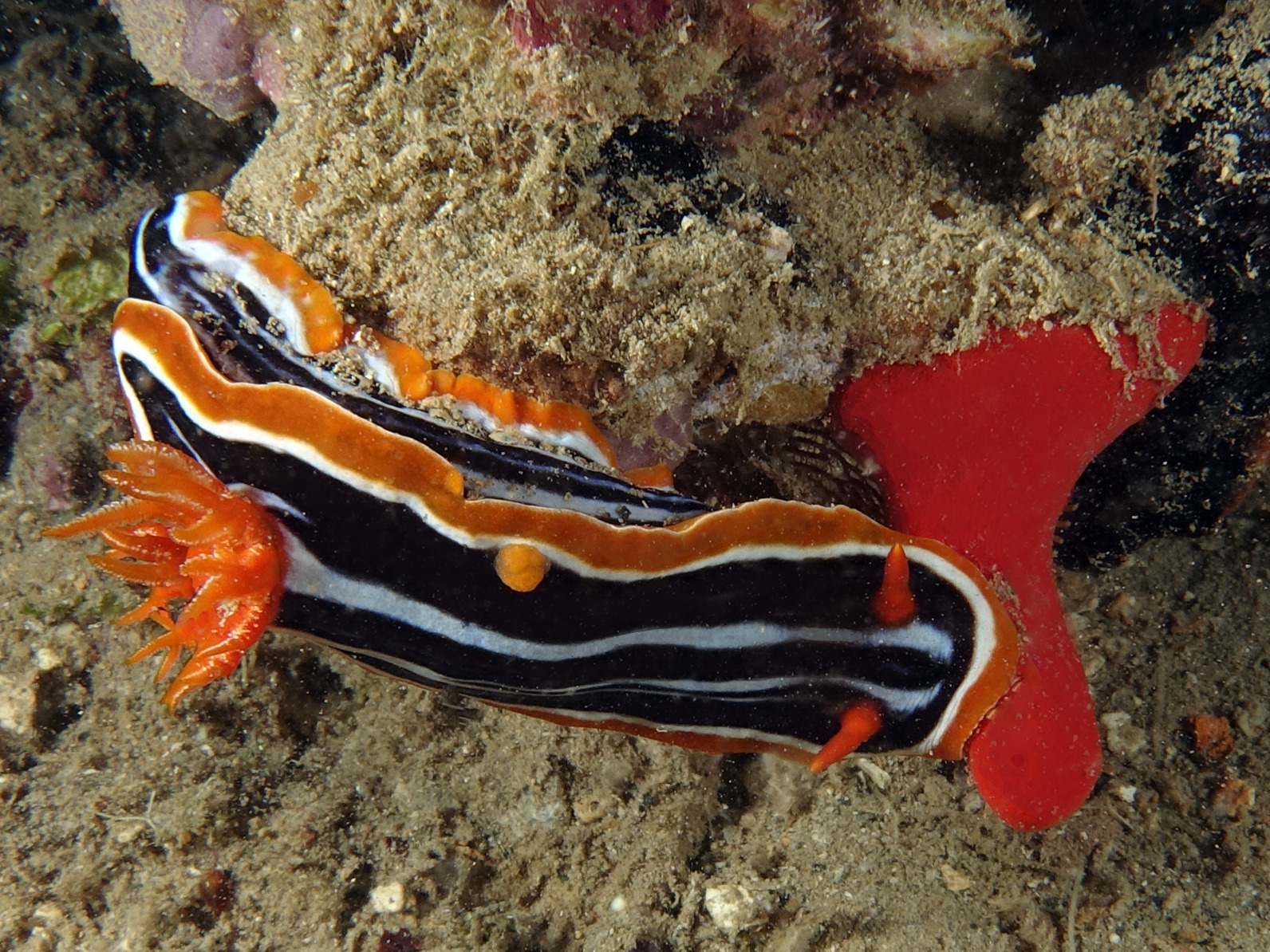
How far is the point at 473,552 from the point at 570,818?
1932mm

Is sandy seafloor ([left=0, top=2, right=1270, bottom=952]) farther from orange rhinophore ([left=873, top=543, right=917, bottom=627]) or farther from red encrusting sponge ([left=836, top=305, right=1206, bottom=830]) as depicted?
orange rhinophore ([left=873, top=543, right=917, bottom=627])

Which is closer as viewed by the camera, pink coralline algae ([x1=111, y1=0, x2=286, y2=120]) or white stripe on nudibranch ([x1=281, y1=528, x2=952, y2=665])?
white stripe on nudibranch ([x1=281, y1=528, x2=952, y2=665])

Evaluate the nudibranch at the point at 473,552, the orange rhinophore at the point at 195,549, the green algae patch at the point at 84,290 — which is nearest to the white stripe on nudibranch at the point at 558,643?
the nudibranch at the point at 473,552

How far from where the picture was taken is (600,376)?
2.48m

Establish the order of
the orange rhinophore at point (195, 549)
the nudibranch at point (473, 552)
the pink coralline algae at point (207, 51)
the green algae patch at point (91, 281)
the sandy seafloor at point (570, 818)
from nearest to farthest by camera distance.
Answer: the orange rhinophore at point (195, 549) → the nudibranch at point (473, 552) → the pink coralline algae at point (207, 51) → the sandy seafloor at point (570, 818) → the green algae patch at point (91, 281)

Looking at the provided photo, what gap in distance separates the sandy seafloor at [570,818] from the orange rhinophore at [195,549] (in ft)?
4.93

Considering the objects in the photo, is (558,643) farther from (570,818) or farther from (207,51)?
(207,51)

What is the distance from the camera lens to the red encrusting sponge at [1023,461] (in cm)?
256

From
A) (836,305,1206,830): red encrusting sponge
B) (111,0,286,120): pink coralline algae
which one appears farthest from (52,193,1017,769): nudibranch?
(111,0,286,120): pink coralline algae

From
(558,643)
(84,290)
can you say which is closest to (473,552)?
(558,643)

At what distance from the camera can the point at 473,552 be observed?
2.44 metres

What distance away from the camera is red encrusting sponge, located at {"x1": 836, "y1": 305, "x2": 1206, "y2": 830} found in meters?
2.56

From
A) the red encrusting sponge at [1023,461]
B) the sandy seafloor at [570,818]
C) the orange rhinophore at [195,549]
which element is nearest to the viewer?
the orange rhinophore at [195,549]

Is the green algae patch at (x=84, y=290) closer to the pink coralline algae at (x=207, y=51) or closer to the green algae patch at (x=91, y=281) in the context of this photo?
the green algae patch at (x=91, y=281)
